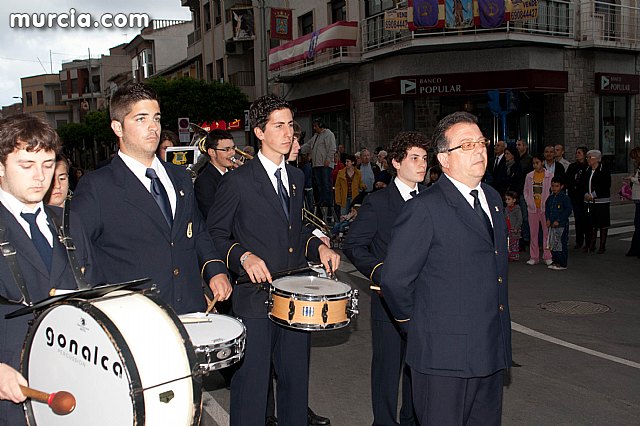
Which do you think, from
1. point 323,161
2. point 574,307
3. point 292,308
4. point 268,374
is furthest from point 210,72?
point 292,308

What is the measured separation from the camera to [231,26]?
3891 centimetres

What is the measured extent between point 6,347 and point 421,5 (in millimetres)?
20748

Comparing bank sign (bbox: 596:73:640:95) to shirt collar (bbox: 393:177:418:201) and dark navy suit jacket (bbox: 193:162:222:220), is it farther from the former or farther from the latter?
shirt collar (bbox: 393:177:418:201)

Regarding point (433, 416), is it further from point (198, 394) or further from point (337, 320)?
point (198, 394)

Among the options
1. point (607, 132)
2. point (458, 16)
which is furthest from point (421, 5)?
point (607, 132)

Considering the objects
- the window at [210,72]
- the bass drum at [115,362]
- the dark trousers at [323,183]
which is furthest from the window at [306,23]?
the bass drum at [115,362]

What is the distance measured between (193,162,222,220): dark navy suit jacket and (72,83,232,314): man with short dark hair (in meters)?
3.27

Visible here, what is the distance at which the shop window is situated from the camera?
25.0 meters

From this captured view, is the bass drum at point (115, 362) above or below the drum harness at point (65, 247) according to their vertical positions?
below

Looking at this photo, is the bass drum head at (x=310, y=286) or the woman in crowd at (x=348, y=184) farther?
the woman in crowd at (x=348, y=184)

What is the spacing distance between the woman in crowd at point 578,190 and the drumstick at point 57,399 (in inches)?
506

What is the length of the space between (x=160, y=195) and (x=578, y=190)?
1184 cm

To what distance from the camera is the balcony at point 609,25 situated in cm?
2384

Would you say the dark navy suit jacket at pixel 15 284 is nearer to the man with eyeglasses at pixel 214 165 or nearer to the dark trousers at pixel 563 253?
the man with eyeglasses at pixel 214 165
